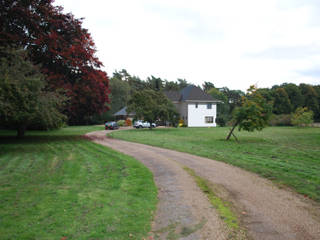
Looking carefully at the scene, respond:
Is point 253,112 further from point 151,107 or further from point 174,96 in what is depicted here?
point 174,96

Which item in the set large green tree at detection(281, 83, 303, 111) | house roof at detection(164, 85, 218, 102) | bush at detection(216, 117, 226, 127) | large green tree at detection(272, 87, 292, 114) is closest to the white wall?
house roof at detection(164, 85, 218, 102)

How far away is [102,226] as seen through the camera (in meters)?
4.39

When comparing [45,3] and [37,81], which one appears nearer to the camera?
[37,81]

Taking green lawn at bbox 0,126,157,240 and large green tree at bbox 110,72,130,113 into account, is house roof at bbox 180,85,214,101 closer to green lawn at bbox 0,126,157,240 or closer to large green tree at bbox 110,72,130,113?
large green tree at bbox 110,72,130,113

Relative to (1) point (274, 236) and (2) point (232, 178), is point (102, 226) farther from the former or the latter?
(2) point (232, 178)

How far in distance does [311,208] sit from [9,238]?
5874mm

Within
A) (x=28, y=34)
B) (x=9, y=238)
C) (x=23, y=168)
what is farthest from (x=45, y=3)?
(x=9, y=238)

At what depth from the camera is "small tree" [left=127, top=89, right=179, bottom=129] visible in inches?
1334

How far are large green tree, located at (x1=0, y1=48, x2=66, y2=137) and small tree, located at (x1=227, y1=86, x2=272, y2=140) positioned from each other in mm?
13868

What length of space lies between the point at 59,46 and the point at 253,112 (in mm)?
A: 15594

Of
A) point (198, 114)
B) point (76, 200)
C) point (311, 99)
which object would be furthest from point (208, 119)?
point (76, 200)

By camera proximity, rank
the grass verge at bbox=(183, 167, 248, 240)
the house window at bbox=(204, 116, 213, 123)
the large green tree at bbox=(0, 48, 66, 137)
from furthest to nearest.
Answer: the house window at bbox=(204, 116, 213, 123)
the large green tree at bbox=(0, 48, 66, 137)
the grass verge at bbox=(183, 167, 248, 240)

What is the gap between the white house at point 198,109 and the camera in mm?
47312

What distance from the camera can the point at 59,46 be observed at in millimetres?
17719
